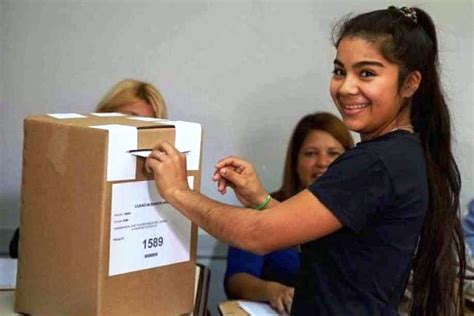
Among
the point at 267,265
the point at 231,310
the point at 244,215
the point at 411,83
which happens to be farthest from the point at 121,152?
the point at 267,265

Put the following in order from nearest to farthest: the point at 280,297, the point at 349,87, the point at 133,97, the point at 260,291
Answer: the point at 349,87, the point at 280,297, the point at 260,291, the point at 133,97

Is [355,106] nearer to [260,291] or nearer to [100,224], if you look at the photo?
[100,224]

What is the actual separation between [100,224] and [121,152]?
0.13m

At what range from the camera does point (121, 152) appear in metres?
1.15

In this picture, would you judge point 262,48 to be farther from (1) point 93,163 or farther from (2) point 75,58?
(1) point 93,163

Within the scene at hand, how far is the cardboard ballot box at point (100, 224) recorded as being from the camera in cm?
115

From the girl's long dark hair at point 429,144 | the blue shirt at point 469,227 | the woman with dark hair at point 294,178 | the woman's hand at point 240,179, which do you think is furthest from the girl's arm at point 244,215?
the blue shirt at point 469,227

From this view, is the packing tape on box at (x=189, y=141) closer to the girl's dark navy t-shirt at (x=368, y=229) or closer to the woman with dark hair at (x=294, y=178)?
the girl's dark navy t-shirt at (x=368, y=229)

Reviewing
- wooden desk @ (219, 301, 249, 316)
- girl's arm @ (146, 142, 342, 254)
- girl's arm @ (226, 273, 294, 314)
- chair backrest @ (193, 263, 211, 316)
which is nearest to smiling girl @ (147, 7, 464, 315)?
girl's arm @ (146, 142, 342, 254)

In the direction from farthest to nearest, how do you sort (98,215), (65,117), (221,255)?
(221,255) → (65,117) → (98,215)

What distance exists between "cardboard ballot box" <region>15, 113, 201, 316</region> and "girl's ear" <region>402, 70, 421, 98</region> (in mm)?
414

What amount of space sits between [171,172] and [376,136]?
416mm

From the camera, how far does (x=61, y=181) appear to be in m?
Answer: 1.20

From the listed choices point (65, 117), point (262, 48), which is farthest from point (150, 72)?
point (65, 117)
